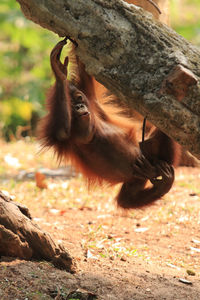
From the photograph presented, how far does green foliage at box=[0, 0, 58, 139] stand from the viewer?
30.0ft

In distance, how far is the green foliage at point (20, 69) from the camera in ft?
30.0

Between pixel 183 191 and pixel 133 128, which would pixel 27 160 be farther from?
pixel 133 128

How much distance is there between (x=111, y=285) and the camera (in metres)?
2.90

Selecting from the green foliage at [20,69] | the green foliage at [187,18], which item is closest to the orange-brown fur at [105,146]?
the green foliage at [20,69]

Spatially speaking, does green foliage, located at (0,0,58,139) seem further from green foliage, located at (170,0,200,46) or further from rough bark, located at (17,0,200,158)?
rough bark, located at (17,0,200,158)

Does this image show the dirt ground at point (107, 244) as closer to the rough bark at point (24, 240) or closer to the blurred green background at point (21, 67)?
the rough bark at point (24, 240)

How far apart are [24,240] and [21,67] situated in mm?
8807

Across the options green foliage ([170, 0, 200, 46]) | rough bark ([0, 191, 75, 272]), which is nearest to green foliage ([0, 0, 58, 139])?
green foliage ([170, 0, 200, 46])

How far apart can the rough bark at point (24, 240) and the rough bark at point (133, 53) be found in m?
1.12

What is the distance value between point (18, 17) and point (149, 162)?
241 inches

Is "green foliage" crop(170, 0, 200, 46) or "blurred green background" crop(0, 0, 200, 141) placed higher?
"green foliage" crop(170, 0, 200, 46)

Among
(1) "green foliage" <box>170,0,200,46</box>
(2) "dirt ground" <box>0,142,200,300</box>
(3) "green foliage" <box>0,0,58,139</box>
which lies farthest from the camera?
(1) "green foliage" <box>170,0,200,46</box>

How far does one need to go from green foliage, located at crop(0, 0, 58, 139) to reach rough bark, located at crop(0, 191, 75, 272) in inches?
232

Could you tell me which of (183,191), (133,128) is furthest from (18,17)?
(133,128)
